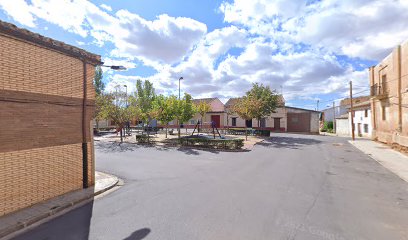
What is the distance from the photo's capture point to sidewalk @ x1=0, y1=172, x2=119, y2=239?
5.50 m

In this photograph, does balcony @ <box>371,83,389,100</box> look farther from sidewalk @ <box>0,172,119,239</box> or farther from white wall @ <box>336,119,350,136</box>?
sidewalk @ <box>0,172,119,239</box>

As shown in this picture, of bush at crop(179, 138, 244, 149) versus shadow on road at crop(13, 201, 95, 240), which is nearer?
shadow on road at crop(13, 201, 95, 240)

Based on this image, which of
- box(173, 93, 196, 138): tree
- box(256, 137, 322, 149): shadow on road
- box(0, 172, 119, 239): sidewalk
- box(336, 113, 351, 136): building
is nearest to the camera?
box(0, 172, 119, 239): sidewalk

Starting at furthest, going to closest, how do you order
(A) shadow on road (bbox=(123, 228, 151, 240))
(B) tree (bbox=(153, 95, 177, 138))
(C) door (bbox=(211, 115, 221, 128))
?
(C) door (bbox=(211, 115, 221, 128)) → (B) tree (bbox=(153, 95, 177, 138)) → (A) shadow on road (bbox=(123, 228, 151, 240))

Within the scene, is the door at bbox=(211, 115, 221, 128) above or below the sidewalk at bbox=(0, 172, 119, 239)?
above

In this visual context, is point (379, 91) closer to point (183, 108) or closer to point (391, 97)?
point (391, 97)

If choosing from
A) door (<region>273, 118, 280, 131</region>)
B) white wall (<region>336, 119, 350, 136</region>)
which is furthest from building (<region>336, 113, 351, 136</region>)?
door (<region>273, 118, 280, 131</region>)

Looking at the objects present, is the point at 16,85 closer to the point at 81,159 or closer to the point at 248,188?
the point at 81,159

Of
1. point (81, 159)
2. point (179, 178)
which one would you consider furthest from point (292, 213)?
point (81, 159)

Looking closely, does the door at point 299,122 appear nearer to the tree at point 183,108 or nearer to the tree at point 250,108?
the tree at point 250,108

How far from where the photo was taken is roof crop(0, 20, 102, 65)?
20.3 feet

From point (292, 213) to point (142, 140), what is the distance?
61.4ft

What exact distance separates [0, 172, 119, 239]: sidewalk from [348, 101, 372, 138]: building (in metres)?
33.5

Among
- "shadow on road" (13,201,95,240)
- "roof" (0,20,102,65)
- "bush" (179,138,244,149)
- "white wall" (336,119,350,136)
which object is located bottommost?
"shadow on road" (13,201,95,240)
